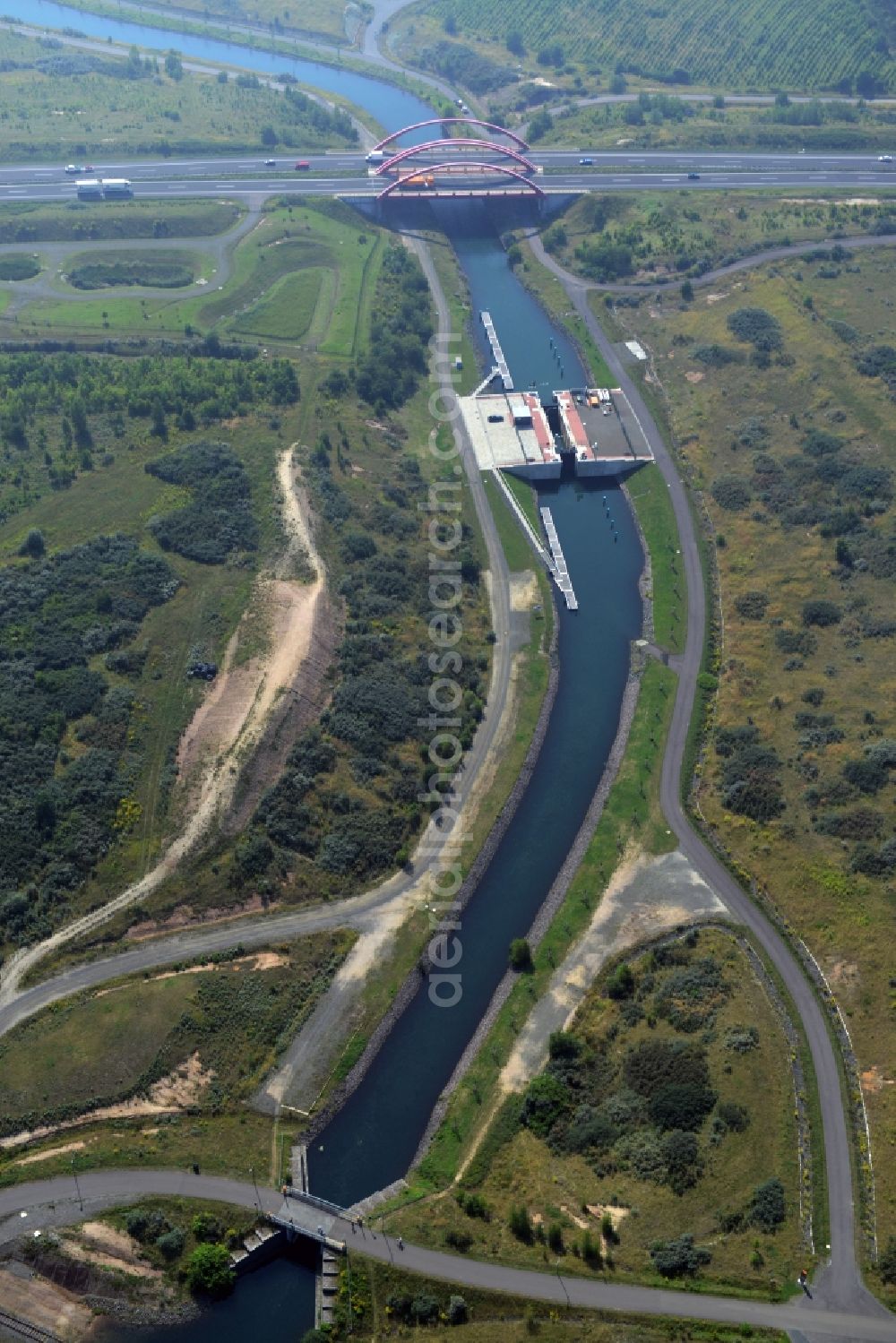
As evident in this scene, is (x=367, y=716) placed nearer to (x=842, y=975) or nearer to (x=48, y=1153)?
(x=48, y=1153)

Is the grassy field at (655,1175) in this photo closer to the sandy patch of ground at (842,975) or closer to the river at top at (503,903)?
the sandy patch of ground at (842,975)

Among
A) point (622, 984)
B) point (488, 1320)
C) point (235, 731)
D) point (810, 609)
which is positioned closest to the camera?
point (488, 1320)

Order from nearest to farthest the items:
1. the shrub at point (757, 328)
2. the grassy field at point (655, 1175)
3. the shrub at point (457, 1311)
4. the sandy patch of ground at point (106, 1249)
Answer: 1. the shrub at point (457, 1311)
2. the grassy field at point (655, 1175)
3. the sandy patch of ground at point (106, 1249)
4. the shrub at point (757, 328)

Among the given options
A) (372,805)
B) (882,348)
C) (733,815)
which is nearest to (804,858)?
(733,815)

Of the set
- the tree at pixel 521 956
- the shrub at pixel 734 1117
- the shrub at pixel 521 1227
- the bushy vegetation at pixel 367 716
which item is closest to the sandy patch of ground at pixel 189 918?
the bushy vegetation at pixel 367 716

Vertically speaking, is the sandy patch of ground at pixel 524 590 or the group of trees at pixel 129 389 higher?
the group of trees at pixel 129 389

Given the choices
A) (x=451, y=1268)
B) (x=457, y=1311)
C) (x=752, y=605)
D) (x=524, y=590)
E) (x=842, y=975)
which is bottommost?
(x=457, y=1311)

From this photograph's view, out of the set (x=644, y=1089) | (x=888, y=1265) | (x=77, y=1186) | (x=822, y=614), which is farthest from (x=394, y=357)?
(x=888, y=1265)
